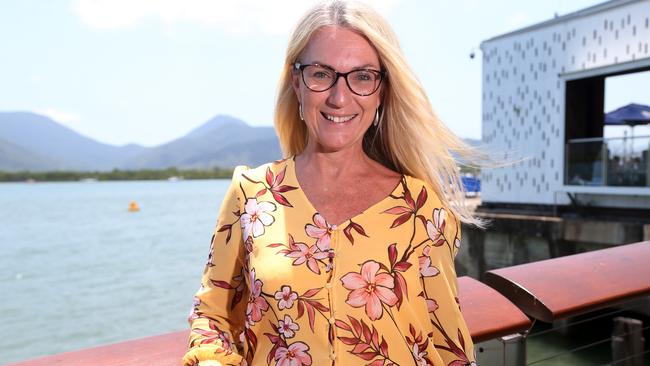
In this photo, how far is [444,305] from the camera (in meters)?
1.43

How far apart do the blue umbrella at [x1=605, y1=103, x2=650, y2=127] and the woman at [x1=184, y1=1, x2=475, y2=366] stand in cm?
1265

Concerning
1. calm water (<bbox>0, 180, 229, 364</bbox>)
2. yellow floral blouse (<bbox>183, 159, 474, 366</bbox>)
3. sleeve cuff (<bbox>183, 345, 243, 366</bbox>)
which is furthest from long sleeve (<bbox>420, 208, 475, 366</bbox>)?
calm water (<bbox>0, 180, 229, 364</bbox>)

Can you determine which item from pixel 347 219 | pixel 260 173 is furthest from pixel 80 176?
A: pixel 347 219

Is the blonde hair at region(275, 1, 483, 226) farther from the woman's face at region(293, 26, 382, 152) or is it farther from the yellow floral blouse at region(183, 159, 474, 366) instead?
the yellow floral blouse at region(183, 159, 474, 366)

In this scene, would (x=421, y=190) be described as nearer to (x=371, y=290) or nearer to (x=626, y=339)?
(x=371, y=290)

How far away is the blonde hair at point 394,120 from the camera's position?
1.51m

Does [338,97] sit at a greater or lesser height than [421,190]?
greater

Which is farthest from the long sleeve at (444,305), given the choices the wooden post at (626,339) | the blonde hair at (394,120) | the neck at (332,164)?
the wooden post at (626,339)

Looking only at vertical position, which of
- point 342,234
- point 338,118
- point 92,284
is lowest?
point 92,284

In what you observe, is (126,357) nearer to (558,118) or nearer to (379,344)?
(379,344)

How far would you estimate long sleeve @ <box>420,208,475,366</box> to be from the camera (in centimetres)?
142

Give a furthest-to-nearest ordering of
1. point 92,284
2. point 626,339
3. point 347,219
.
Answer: point 92,284, point 626,339, point 347,219

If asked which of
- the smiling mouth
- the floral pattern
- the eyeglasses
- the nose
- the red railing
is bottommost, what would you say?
the red railing

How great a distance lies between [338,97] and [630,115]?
13.0m
